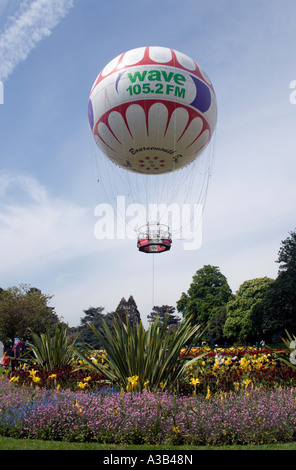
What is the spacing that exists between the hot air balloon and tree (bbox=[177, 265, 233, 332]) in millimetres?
47067

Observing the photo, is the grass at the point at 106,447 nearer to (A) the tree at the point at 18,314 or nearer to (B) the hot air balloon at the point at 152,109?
(B) the hot air balloon at the point at 152,109

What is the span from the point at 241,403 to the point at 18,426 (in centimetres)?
411

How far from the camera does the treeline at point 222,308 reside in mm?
36875

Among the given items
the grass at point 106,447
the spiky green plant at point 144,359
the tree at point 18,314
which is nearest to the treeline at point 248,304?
the tree at point 18,314

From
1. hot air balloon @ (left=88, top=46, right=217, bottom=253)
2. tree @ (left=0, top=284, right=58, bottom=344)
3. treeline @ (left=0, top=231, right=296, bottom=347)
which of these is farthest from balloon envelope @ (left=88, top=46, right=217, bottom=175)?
tree @ (left=0, top=284, right=58, bottom=344)

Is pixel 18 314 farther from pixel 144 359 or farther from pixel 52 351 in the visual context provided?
pixel 144 359

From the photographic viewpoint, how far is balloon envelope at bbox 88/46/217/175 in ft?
48.9

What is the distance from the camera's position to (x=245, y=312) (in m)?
50.7

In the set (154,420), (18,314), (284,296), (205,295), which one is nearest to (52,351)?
(154,420)

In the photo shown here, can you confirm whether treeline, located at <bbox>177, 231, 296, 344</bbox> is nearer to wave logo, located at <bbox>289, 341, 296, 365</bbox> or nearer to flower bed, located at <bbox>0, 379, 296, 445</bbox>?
wave logo, located at <bbox>289, 341, 296, 365</bbox>

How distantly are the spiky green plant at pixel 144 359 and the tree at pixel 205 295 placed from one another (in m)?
53.4

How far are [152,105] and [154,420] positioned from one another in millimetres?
12370

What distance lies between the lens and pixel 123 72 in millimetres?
15164

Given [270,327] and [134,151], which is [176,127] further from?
[270,327]
